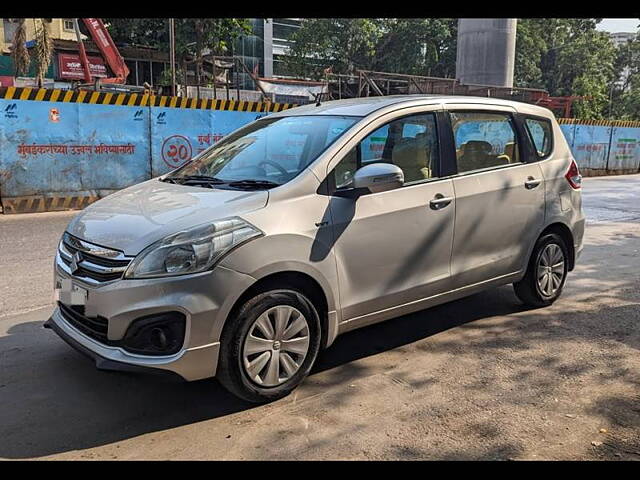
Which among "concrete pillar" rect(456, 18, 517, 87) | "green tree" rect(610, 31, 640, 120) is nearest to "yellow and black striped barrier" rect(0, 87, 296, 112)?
"concrete pillar" rect(456, 18, 517, 87)

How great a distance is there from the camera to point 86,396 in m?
3.49

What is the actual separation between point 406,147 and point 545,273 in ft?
6.34

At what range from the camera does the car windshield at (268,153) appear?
3.77m

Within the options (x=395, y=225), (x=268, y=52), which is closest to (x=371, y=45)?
(x=268, y=52)

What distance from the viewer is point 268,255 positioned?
3.24 m

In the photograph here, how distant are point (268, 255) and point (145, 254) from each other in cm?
65

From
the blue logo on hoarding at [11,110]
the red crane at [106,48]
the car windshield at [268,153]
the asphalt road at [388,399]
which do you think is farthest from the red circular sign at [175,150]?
the red crane at [106,48]

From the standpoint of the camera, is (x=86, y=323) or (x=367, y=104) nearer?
(x=86, y=323)

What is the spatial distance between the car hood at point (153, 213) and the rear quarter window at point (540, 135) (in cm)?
275

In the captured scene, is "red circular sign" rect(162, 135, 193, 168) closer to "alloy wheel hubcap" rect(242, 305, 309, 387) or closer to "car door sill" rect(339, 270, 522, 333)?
"car door sill" rect(339, 270, 522, 333)

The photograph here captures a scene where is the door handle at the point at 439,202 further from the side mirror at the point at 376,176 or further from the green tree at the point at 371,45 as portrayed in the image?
the green tree at the point at 371,45

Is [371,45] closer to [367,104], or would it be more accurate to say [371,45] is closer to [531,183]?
[531,183]

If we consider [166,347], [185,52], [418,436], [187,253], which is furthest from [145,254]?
[185,52]
